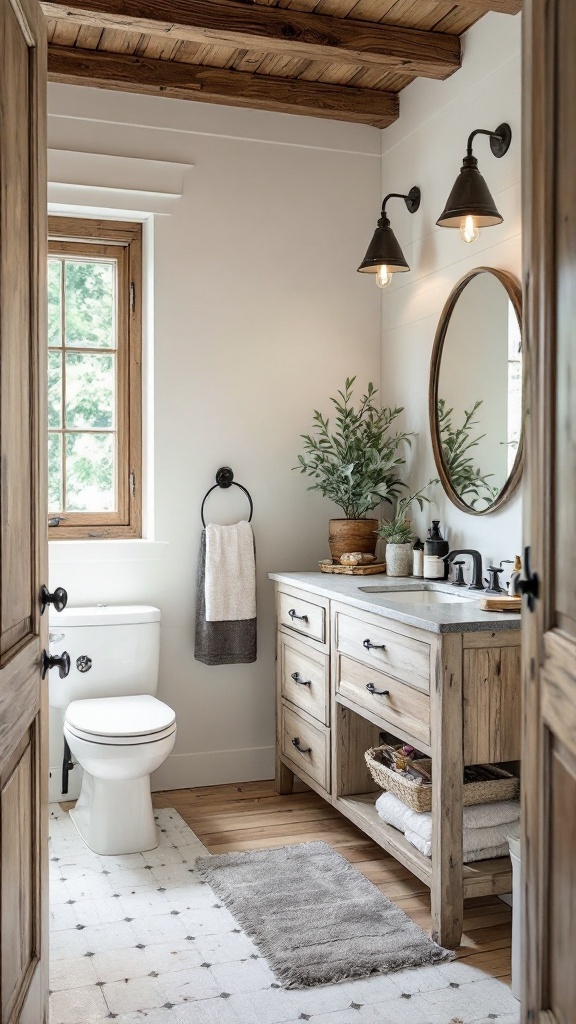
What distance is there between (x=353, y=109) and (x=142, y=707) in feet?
7.81

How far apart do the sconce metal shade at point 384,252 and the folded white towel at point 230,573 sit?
1073 mm

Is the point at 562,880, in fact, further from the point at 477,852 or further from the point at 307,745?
the point at 307,745

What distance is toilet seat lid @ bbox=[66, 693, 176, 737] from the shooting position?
2843 mm

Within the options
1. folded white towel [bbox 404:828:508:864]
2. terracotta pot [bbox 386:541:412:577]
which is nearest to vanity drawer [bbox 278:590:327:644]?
terracotta pot [bbox 386:541:412:577]

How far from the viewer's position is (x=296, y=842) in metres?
3.04

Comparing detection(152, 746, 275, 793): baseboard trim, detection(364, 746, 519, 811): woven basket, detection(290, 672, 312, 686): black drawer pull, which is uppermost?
detection(290, 672, 312, 686): black drawer pull

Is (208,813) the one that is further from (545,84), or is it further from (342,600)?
(545,84)

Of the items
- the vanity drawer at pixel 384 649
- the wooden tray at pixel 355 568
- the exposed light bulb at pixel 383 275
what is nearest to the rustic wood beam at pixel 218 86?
the exposed light bulb at pixel 383 275

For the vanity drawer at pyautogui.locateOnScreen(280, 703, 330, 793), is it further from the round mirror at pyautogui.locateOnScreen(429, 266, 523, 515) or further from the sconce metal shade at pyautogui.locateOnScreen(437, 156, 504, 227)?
the sconce metal shade at pyautogui.locateOnScreen(437, 156, 504, 227)

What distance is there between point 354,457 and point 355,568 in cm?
43

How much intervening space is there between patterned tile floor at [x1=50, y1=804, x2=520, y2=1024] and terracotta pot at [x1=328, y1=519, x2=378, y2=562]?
52.2 inches

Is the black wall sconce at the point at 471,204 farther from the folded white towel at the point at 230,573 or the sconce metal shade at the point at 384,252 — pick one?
the folded white towel at the point at 230,573

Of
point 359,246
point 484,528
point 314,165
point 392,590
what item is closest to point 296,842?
point 392,590

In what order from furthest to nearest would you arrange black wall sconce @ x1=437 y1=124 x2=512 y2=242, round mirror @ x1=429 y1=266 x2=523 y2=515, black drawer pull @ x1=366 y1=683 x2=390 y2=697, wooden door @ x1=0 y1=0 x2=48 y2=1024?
round mirror @ x1=429 y1=266 x2=523 y2=515 → black wall sconce @ x1=437 y1=124 x2=512 y2=242 → black drawer pull @ x1=366 y1=683 x2=390 y2=697 → wooden door @ x1=0 y1=0 x2=48 y2=1024
